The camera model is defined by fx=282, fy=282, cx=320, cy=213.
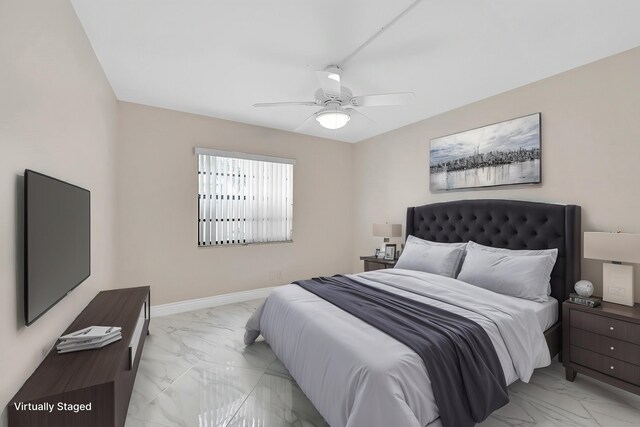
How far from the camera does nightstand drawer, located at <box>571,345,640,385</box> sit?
1.92m

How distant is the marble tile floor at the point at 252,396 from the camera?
1.81 meters

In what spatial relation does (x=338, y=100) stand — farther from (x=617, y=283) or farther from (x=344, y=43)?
(x=617, y=283)

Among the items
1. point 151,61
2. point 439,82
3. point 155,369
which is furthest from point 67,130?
point 439,82

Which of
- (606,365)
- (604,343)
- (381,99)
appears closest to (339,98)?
(381,99)

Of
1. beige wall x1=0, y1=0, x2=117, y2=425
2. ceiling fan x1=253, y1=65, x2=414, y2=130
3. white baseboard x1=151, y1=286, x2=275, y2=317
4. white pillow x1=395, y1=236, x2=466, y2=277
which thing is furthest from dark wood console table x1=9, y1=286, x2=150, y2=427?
white pillow x1=395, y1=236, x2=466, y2=277

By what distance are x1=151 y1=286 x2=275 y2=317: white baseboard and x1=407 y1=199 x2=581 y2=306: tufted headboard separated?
2.52 m

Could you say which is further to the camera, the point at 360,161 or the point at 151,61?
the point at 360,161

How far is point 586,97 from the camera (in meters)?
2.48

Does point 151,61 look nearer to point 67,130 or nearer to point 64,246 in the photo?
point 67,130

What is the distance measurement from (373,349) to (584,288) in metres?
2.00

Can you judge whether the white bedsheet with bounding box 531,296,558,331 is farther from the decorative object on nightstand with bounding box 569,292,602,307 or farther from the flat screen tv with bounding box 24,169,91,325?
the flat screen tv with bounding box 24,169,91,325

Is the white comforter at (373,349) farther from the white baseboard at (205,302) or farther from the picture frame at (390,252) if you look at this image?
the white baseboard at (205,302)

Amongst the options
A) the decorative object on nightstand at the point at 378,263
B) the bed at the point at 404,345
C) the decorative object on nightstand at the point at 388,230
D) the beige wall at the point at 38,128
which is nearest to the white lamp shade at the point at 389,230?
the decorative object on nightstand at the point at 388,230

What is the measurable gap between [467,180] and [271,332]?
109 inches
